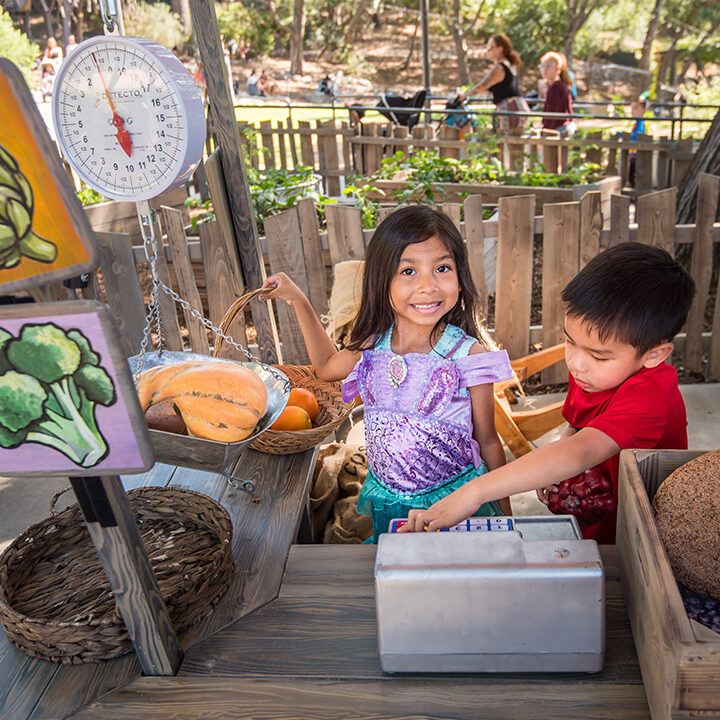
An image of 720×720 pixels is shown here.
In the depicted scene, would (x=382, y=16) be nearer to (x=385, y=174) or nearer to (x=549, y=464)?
(x=385, y=174)

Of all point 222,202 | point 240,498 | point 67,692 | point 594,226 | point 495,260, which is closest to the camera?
point 67,692

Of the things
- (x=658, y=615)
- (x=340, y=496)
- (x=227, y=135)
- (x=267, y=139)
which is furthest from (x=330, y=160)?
(x=658, y=615)

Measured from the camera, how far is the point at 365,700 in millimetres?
1257

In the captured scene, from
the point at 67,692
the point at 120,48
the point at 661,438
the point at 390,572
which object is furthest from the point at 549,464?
the point at 120,48

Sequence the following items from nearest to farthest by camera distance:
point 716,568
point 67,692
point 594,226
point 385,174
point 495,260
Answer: point 716,568 < point 67,692 < point 594,226 < point 495,260 < point 385,174

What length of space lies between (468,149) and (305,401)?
18.7 feet

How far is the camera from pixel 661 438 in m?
1.71

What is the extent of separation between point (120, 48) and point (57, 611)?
1427mm

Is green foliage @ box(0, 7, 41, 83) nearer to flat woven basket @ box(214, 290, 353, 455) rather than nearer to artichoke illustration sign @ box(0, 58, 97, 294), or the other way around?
flat woven basket @ box(214, 290, 353, 455)

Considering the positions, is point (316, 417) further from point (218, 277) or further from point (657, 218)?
point (657, 218)

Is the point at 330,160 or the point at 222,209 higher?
the point at 222,209

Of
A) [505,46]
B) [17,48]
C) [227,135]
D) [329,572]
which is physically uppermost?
[17,48]

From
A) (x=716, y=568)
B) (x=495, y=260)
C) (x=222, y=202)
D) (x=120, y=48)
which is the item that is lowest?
(x=495, y=260)

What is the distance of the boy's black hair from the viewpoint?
5.28 ft
